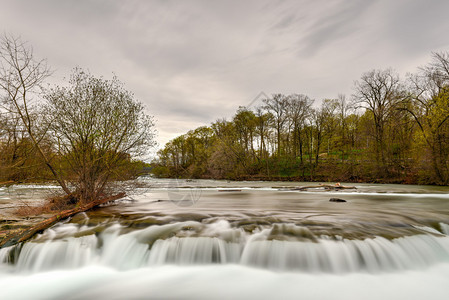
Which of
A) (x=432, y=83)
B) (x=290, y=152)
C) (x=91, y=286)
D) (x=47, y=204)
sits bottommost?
(x=91, y=286)

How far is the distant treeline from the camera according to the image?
76.4 feet

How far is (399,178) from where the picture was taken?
28.2 metres

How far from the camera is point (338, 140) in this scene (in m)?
48.0

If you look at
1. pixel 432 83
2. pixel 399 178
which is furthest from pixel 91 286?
pixel 432 83

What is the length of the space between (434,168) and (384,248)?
2273 cm

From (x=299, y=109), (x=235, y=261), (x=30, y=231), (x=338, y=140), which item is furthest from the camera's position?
(x=338, y=140)

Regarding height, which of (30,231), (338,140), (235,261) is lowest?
(235,261)

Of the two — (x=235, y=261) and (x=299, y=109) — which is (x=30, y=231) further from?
(x=299, y=109)

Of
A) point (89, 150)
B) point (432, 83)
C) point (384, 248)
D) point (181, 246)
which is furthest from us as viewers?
point (432, 83)

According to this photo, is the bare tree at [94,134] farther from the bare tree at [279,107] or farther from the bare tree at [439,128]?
the bare tree at [279,107]

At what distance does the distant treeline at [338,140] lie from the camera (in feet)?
76.4

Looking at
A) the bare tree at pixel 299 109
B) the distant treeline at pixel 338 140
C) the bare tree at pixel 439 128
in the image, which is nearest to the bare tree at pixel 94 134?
the distant treeline at pixel 338 140

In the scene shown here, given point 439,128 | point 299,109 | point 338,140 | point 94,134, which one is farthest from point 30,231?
point 338,140

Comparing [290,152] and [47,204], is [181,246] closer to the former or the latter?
[47,204]
